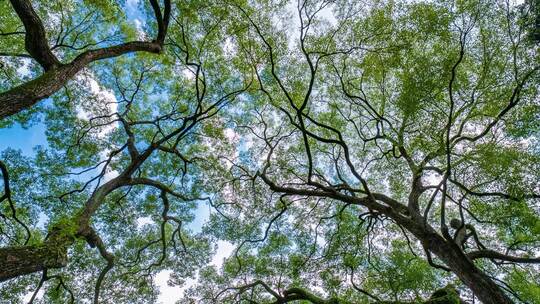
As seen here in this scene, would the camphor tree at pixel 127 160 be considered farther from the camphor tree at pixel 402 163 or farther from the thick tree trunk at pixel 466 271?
the thick tree trunk at pixel 466 271

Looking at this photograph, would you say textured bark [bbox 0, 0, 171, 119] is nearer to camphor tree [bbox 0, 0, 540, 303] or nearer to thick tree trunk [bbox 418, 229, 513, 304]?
camphor tree [bbox 0, 0, 540, 303]

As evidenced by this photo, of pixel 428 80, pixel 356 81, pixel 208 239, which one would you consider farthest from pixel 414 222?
pixel 208 239

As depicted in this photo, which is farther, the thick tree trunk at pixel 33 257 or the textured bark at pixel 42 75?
the thick tree trunk at pixel 33 257

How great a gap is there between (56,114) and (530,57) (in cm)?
1215

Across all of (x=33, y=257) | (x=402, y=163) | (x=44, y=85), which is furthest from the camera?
(x=402, y=163)

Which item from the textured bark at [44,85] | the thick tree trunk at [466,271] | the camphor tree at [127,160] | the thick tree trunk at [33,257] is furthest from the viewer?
the camphor tree at [127,160]

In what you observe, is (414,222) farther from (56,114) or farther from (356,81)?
(56,114)

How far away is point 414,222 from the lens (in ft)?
22.5

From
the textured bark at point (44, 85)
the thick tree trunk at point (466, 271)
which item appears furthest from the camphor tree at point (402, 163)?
the textured bark at point (44, 85)

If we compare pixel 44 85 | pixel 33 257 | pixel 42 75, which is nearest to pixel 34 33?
pixel 42 75

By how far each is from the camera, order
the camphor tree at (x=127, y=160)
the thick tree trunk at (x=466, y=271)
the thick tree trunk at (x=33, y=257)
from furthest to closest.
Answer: the camphor tree at (x=127, y=160) < the thick tree trunk at (x=466, y=271) < the thick tree trunk at (x=33, y=257)

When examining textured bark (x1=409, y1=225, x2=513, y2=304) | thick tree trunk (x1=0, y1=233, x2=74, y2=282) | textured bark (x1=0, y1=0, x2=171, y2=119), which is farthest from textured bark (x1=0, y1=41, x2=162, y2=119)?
textured bark (x1=409, y1=225, x2=513, y2=304)

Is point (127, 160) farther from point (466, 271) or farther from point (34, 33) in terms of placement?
point (466, 271)

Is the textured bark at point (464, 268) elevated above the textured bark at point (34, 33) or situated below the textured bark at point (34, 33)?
below
